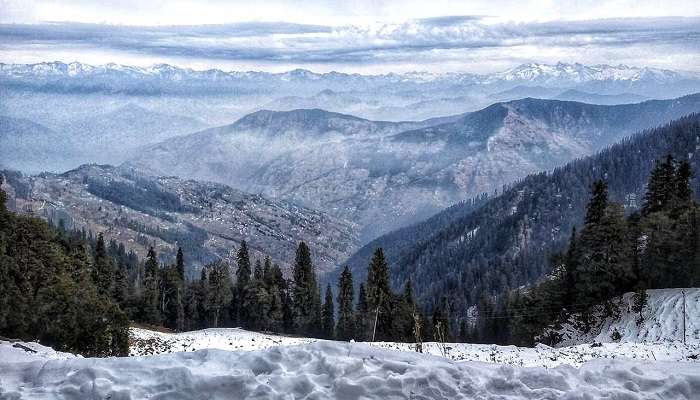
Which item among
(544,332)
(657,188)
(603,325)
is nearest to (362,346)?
(603,325)

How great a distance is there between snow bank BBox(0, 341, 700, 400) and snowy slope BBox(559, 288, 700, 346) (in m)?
33.6

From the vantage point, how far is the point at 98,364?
13.6 meters

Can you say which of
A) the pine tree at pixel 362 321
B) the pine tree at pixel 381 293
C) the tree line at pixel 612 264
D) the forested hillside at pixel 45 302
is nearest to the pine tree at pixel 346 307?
the pine tree at pixel 362 321

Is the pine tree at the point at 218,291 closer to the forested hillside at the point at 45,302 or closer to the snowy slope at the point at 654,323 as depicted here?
the snowy slope at the point at 654,323

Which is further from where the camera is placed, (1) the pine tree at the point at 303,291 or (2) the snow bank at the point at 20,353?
(1) the pine tree at the point at 303,291

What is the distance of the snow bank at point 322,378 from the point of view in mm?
12930

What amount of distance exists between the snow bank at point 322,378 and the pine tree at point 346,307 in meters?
77.0

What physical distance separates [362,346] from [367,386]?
1.57 m

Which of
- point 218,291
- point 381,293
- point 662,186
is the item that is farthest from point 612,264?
point 218,291

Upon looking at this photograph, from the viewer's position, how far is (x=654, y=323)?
5047cm

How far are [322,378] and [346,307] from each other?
80.8 metres

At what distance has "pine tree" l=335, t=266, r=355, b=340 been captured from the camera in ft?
300

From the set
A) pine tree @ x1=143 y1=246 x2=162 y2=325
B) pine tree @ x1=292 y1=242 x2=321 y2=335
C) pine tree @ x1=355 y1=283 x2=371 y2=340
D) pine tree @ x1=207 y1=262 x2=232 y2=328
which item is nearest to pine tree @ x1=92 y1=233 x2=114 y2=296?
pine tree @ x1=143 y1=246 x2=162 y2=325

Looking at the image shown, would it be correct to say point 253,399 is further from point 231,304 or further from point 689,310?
point 231,304
